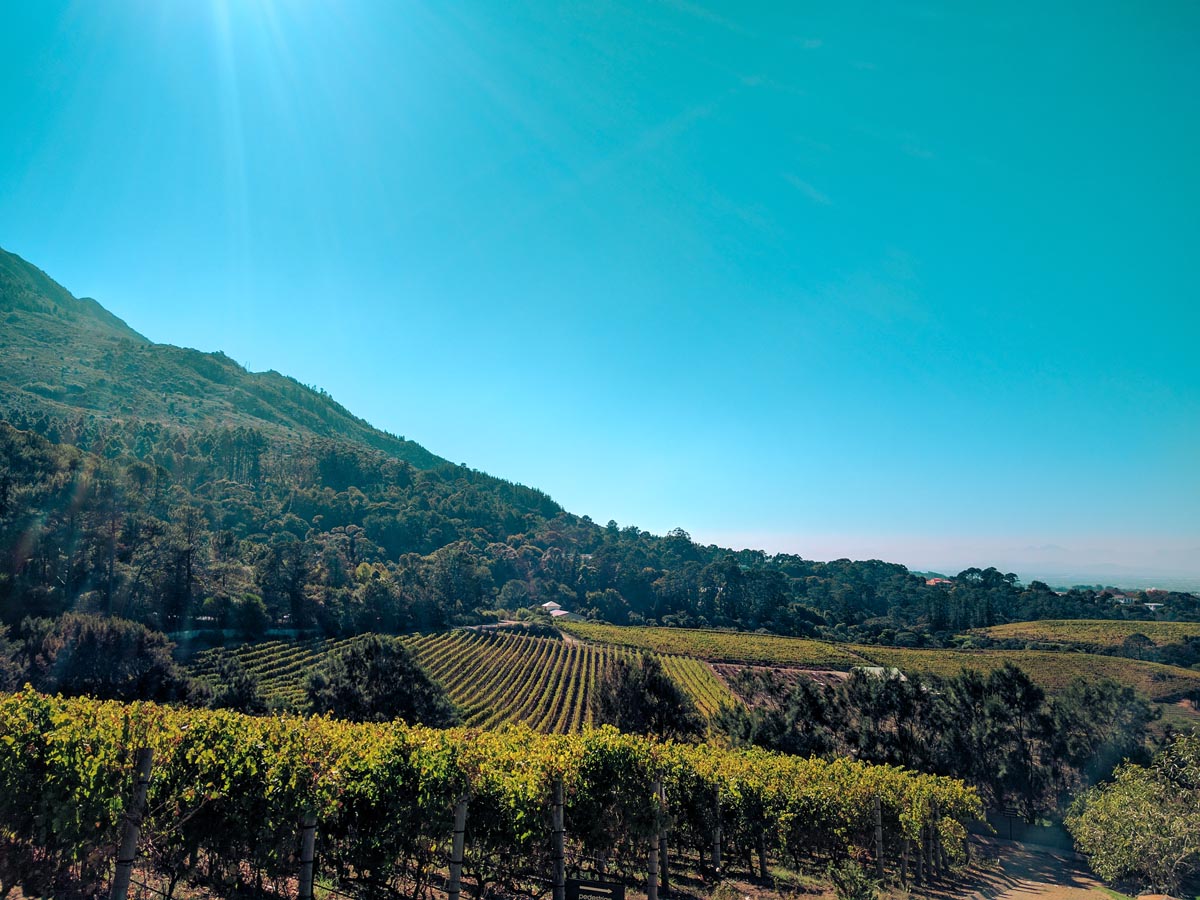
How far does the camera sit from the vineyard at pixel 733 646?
226 feet

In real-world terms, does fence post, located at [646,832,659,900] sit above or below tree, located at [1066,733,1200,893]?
above

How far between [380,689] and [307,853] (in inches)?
1014

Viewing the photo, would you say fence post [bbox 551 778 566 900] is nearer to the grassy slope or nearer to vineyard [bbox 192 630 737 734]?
vineyard [bbox 192 630 737 734]

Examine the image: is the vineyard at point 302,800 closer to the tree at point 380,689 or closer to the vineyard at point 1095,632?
the tree at point 380,689

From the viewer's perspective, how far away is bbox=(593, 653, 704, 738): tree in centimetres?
3127

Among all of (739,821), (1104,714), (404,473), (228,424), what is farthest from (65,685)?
(228,424)

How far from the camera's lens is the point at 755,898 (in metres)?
11.6

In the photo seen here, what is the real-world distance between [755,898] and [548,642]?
70.4 metres

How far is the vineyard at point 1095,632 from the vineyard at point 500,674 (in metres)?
53.7

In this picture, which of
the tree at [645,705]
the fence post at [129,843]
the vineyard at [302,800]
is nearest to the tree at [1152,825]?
the tree at [645,705]

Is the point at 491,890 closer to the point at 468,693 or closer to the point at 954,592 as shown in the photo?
the point at 468,693

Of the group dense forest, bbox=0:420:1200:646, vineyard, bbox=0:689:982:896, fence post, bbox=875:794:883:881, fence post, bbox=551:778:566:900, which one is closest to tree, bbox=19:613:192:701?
dense forest, bbox=0:420:1200:646

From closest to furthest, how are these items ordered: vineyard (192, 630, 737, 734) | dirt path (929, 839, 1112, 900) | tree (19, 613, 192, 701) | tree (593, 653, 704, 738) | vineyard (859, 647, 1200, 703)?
dirt path (929, 839, 1112, 900)
tree (19, 613, 192, 701)
tree (593, 653, 704, 738)
vineyard (192, 630, 737, 734)
vineyard (859, 647, 1200, 703)

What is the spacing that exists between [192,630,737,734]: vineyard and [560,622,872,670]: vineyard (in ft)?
15.5
